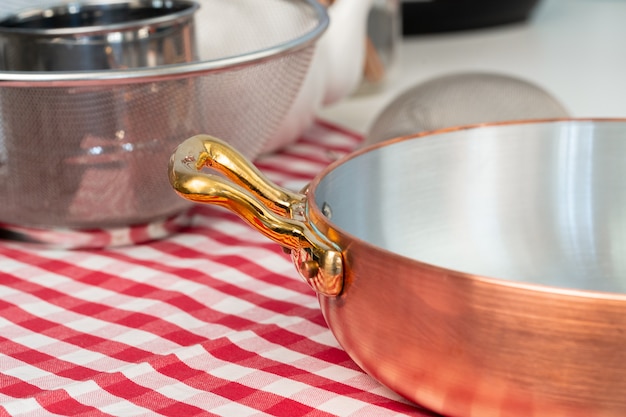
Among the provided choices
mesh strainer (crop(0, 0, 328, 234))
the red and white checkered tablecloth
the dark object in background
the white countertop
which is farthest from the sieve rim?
the dark object in background

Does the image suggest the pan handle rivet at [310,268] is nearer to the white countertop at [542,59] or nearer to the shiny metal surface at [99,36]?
the shiny metal surface at [99,36]

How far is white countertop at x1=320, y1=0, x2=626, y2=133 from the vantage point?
3.20 feet

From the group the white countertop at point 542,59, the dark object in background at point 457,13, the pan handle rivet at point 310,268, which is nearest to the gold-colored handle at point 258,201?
the pan handle rivet at point 310,268

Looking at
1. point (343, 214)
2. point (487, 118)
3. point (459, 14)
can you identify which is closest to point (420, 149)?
point (343, 214)

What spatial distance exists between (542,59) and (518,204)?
0.72 meters

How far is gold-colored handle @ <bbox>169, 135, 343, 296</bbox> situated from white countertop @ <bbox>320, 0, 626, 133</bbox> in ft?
1.56

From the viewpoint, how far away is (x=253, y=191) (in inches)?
16.0

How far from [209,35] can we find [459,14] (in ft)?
1.93

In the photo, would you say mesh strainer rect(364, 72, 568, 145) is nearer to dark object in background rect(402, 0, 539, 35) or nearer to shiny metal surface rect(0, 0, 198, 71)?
shiny metal surface rect(0, 0, 198, 71)

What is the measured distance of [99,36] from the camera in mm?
623

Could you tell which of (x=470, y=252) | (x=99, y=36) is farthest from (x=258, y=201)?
(x=99, y=36)

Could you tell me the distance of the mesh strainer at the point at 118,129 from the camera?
55cm

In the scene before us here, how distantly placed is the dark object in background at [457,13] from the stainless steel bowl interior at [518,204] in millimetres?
752

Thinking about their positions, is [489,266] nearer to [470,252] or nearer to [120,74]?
[470,252]
